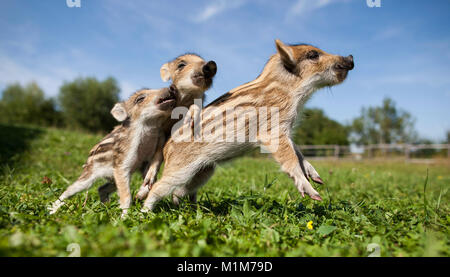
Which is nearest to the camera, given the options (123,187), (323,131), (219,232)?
Result: (219,232)

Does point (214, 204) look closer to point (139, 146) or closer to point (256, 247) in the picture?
point (139, 146)

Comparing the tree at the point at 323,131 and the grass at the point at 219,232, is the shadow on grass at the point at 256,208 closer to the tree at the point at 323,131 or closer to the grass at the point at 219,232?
the grass at the point at 219,232

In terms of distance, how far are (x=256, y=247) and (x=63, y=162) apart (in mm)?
7328

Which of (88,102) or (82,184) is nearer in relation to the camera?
(82,184)

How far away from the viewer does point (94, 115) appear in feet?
124

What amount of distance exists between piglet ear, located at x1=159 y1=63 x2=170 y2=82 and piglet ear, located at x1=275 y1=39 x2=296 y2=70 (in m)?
1.76

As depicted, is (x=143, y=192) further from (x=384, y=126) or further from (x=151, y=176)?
(x=384, y=126)

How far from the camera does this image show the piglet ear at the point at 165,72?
13.8 feet

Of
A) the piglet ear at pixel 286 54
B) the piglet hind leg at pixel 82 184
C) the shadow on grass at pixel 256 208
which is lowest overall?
the shadow on grass at pixel 256 208

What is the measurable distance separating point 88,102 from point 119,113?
124ft

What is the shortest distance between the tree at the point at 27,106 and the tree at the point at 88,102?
5.46 m

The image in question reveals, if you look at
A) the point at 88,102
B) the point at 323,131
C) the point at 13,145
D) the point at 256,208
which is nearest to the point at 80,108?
the point at 88,102

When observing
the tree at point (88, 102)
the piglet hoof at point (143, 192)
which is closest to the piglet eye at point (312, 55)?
the piglet hoof at point (143, 192)

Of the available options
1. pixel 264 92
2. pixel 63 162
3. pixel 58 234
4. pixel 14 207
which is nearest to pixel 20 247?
pixel 58 234
